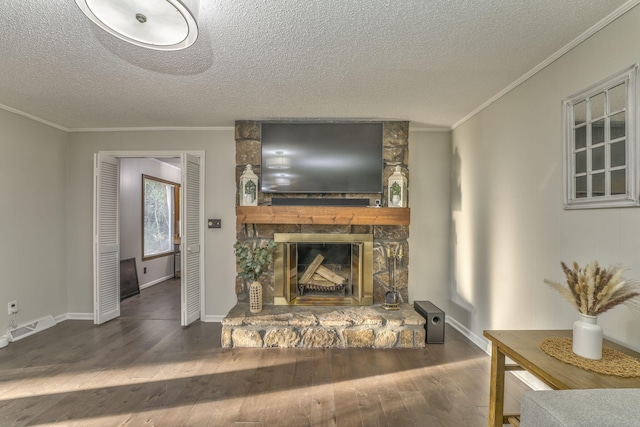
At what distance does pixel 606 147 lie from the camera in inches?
67.5

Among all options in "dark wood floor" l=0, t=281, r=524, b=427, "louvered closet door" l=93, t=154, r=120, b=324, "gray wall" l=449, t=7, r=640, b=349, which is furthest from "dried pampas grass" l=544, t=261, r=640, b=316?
"louvered closet door" l=93, t=154, r=120, b=324

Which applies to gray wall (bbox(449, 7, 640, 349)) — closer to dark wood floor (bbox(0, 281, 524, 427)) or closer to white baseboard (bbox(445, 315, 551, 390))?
white baseboard (bbox(445, 315, 551, 390))

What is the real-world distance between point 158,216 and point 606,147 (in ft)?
21.6

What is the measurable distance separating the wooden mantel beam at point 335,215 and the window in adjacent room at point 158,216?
3.50 metres

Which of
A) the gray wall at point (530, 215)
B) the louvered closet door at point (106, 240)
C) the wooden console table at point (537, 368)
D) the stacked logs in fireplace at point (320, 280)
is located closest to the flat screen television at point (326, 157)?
the stacked logs in fireplace at point (320, 280)

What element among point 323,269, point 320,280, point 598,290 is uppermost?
point 598,290

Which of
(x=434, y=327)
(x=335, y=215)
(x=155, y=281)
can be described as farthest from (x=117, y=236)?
(x=434, y=327)

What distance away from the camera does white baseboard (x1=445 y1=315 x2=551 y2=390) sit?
2.25 m

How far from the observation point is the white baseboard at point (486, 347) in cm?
225

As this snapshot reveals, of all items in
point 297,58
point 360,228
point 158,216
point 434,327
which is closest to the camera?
point 297,58

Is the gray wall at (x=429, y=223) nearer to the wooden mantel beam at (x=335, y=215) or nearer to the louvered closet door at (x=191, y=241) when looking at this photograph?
the wooden mantel beam at (x=335, y=215)

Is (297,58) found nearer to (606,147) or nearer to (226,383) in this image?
(606,147)

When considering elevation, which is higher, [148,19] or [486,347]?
[148,19]

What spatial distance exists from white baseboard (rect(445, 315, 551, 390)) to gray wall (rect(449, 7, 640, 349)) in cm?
9
